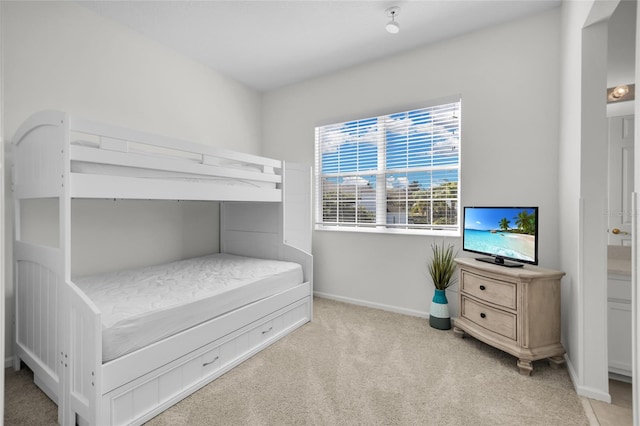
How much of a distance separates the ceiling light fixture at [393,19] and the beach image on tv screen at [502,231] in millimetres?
1594

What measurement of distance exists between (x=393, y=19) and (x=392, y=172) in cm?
136

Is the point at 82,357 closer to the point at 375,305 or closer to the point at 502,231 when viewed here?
the point at 375,305

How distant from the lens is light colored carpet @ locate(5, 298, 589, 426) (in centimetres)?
158

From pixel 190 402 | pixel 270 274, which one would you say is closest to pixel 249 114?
pixel 270 274

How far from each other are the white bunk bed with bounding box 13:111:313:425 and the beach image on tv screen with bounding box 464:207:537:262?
1.64 meters

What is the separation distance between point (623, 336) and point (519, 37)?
2.30 metres

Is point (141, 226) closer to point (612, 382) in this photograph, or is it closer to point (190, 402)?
point (190, 402)

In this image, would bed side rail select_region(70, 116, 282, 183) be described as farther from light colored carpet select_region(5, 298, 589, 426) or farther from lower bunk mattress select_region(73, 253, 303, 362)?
light colored carpet select_region(5, 298, 589, 426)

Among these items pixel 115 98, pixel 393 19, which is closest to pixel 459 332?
pixel 393 19

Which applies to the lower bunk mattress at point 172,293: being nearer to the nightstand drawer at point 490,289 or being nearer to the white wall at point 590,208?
the nightstand drawer at point 490,289

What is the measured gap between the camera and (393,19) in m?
2.47

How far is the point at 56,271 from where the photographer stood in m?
1.57

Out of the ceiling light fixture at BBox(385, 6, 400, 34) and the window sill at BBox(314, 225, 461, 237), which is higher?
the ceiling light fixture at BBox(385, 6, 400, 34)

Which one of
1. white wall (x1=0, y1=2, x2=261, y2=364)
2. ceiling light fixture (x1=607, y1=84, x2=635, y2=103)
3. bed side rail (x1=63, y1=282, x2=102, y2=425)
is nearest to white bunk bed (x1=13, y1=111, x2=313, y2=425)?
bed side rail (x1=63, y1=282, x2=102, y2=425)
